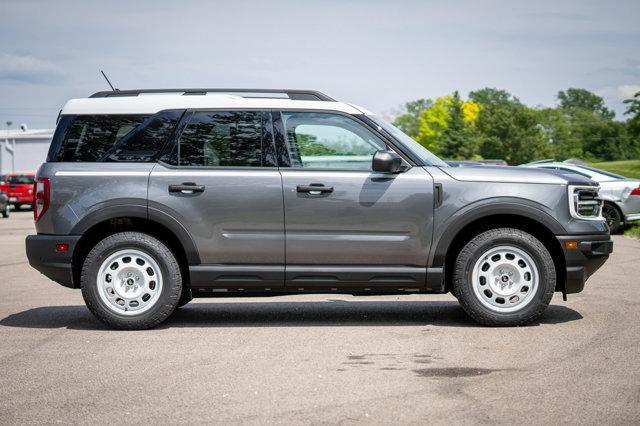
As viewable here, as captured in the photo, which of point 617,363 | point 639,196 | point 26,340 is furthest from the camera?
point 639,196

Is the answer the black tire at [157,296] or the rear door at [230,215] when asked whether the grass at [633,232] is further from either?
the black tire at [157,296]

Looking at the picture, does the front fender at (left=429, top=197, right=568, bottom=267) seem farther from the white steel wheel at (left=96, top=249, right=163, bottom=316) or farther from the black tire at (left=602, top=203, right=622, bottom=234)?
the black tire at (left=602, top=203, right=622, bottom=234)

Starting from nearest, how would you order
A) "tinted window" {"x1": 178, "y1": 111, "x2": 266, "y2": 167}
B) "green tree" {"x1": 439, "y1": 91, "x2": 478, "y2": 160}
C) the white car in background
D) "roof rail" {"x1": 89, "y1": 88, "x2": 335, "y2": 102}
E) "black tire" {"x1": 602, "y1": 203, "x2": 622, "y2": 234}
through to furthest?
"tinted window" {"x1": 178, "y1": 111, "x2": 266, "y2": 167} → "roof rail" {"x1": 89, "y1": 88, "x2": 335, "y2": 102} → the white car in background → "black tire" {"x1": 602, "y1": 203, "x2": 622, "y2": 234} → "green tree" {"x1": 439, "y1": 91, "x2": 478, "y2": 160}

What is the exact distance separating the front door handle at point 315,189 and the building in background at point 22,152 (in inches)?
3610

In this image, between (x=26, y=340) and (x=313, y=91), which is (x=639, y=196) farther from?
(x=26, y=340)

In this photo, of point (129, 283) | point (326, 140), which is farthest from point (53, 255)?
point (326, 140)

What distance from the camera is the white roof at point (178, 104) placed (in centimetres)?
804

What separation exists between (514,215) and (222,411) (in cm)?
392

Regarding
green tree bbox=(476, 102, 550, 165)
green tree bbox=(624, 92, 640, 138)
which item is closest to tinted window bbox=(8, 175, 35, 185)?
green tree bbox=(624, 92, 640, 138)

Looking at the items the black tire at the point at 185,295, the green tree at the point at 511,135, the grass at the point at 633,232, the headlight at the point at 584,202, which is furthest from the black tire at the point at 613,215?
the green tree at the point at 511,135

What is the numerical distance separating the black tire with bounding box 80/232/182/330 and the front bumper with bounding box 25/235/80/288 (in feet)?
0.58

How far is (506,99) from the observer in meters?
154

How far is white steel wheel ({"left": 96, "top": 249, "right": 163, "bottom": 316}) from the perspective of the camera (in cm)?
789

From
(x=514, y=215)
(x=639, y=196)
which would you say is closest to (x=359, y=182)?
(x=514, y=215)
